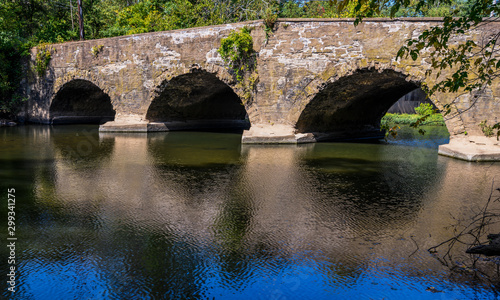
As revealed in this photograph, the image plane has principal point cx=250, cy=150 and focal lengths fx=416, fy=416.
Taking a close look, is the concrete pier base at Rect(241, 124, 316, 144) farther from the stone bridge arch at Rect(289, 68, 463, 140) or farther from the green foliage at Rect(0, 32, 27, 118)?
the green foliage at Rect(0, 32, 27, 118)

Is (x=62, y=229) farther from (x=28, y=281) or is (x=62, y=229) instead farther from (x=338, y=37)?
(x=338, y=37)

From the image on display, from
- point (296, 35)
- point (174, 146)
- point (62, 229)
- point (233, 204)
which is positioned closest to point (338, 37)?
point (296, 35)

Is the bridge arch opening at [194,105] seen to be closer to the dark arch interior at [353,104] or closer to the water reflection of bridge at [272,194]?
the dark arch interior at [353,104]

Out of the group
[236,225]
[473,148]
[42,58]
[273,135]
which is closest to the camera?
[236,225]

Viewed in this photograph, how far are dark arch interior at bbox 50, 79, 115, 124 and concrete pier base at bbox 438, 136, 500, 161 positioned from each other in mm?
13775

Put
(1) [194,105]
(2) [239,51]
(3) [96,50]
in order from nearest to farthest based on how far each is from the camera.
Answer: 1. (2) [239,51]
2. (3) [96,50]
3. (1) [194,105]

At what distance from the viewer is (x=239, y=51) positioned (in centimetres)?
1218

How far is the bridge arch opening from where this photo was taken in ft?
47.5

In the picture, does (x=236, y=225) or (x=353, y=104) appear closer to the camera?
(x=236, y=225)

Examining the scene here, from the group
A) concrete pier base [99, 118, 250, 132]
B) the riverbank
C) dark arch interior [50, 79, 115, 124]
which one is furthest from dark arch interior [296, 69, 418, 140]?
the riverbank

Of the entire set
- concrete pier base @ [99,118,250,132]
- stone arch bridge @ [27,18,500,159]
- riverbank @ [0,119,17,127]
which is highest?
stone arch bridge @ [27,18,500,159]

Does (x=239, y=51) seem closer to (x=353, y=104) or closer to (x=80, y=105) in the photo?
(x=353, y=104)

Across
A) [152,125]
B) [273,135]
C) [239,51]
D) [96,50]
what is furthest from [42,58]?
[273,135]

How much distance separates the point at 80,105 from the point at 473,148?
55.3ft
